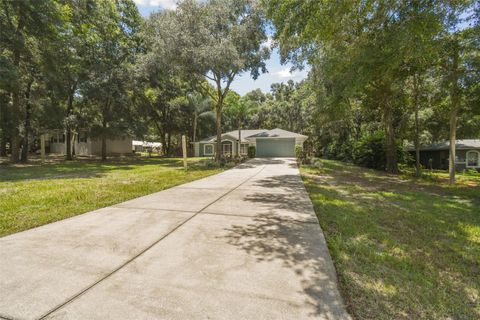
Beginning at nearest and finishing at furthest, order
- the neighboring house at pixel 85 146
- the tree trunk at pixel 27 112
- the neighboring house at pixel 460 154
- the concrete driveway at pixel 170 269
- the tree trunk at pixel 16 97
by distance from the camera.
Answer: the concrete driveway at pixel 170 269 → the tree trunk at pixel 16 97 → the tree trunk at pixel 27 112 → the neighboring house at pixel 460 154 → the neighboring house at pixel 85 146

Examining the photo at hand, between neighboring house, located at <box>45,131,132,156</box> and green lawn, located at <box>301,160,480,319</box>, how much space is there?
87.2ft

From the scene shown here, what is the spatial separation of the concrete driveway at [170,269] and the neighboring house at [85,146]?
25436 millimetres

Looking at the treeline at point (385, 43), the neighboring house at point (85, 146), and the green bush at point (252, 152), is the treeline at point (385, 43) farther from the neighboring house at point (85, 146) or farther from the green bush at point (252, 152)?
the neighboring house at point (85, 146)

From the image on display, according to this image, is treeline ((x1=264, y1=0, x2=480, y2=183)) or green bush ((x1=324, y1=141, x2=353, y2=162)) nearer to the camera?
treeline ((x1=264, y1=0, x2=480, y2=183))

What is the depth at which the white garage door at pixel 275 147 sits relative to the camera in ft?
87.0

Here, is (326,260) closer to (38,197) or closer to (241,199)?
(241,199)

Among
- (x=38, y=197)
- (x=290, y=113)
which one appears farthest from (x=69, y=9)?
(x=290, y=113)

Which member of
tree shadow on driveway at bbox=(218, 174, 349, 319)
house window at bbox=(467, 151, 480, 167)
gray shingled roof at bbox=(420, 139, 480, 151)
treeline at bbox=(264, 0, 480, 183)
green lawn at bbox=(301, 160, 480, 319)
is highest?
treeline at bbox=(264, 0, 480, 183)

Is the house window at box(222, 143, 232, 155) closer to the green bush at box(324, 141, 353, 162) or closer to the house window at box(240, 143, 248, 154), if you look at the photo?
the house window at box(240, 143, 248, 154)

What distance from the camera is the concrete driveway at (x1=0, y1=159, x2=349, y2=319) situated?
2.05 meters

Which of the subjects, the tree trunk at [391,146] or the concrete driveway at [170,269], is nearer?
the concrete driveway at [170,269]

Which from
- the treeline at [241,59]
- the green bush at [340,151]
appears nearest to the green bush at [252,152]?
the green bush at [340,151]

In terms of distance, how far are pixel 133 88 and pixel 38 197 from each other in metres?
16.5

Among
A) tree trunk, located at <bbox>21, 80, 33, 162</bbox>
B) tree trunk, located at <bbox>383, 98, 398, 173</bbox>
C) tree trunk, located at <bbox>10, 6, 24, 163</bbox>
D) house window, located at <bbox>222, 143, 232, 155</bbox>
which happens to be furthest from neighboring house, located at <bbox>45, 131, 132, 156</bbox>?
tree trunk, located at <bbox>383, 98, 398, 173</bbox>
